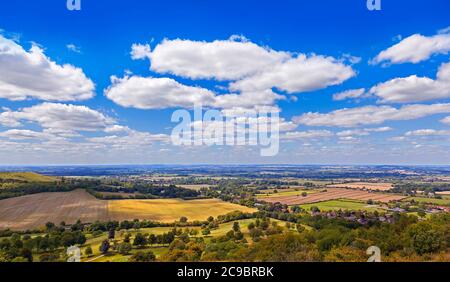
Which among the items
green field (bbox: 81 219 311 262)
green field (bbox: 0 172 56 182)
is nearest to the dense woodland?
green field (bbox: 81 219 311 262)

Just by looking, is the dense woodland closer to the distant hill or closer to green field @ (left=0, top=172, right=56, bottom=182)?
the distant hill

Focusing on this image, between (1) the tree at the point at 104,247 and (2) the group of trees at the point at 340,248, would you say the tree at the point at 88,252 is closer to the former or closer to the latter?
(1) the tree at the point at 104,247

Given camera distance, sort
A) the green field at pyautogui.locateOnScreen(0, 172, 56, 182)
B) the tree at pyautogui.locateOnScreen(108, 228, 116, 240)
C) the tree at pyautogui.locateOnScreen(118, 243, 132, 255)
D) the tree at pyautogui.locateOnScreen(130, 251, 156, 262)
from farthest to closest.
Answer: the green field at pyautogui.locateOnScreen(0, 172, 56, 182) → the tree at pyautogui.locateOnScreen(108, 228, 116, 240) → the tree at pyautogui.locateOnScreen(118, 243, 132, 255) → the tree at pyautogui.locateOnScreen(130, 251, 156, 262)

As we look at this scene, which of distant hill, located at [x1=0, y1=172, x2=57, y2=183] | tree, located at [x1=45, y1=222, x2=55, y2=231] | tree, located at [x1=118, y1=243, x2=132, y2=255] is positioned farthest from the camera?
distant hill, located at [x1=0, y1=172, x2=57, y2=183]

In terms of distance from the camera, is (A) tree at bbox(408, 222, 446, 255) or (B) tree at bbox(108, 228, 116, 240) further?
(B) tree at bbox(108, 228, 116, 240)

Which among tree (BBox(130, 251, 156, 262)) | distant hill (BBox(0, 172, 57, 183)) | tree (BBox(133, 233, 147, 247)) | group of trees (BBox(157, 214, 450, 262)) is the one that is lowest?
tree (BBox(133, 233, 147, 247))

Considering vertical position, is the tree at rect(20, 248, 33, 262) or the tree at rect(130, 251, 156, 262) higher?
the tree at rect(20, 248, 33, 262)

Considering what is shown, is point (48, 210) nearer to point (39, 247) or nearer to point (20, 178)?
point (39, 247)

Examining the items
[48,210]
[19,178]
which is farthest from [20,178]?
[48,210]
